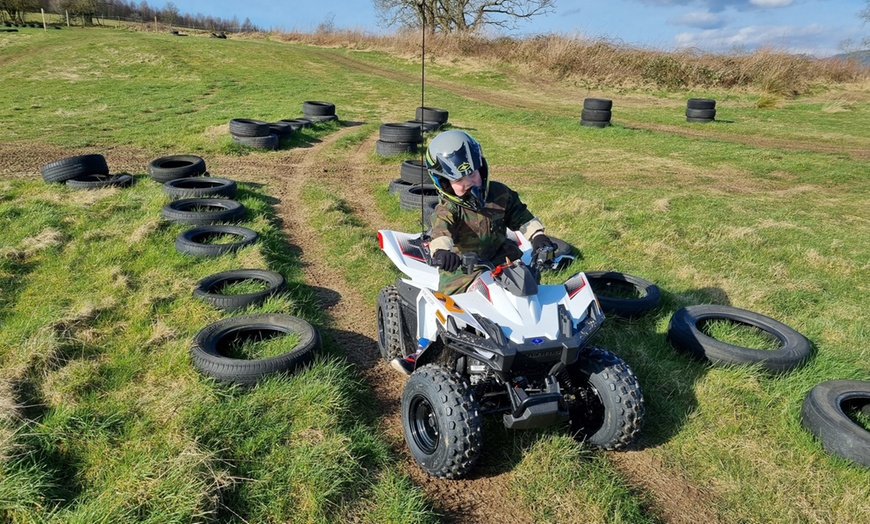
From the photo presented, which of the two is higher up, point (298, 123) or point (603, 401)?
point (298, 123)

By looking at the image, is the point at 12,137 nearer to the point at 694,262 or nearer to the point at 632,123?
the point at 694,262

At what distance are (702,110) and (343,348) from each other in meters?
19.6

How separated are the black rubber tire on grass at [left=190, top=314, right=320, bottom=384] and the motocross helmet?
1656mm

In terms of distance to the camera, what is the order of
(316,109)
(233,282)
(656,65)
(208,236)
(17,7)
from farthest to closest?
(17,7) → (656,65) → (316,109) → (208,236) → (233,282)

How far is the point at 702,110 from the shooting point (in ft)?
65.4

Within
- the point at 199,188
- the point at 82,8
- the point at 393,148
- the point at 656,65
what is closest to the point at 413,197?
the point at 199,188

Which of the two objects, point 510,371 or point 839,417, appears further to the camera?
point 839,417

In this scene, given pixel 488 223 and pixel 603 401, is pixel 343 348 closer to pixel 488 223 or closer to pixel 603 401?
pixel 488 223

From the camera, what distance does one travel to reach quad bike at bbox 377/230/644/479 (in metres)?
3.11

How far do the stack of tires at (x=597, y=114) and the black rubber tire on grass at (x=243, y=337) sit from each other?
15994 millimetres

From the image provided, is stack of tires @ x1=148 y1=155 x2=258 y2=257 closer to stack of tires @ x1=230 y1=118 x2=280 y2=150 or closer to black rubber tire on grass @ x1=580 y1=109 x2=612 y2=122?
stack of tires @ x1=230 y1=118 x2=280 y2=150

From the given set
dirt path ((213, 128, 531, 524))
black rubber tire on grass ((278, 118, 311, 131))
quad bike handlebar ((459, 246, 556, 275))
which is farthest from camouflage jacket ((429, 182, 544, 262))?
black rubber tire on grass ((278, 118, 311, 131))

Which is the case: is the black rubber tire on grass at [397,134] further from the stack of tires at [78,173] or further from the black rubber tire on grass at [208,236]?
the black rubber tire on grass at [208,236]

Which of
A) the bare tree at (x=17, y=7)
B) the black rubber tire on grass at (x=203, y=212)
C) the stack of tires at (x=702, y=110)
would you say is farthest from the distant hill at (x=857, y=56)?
the bare tree at (x=17, y=7)
